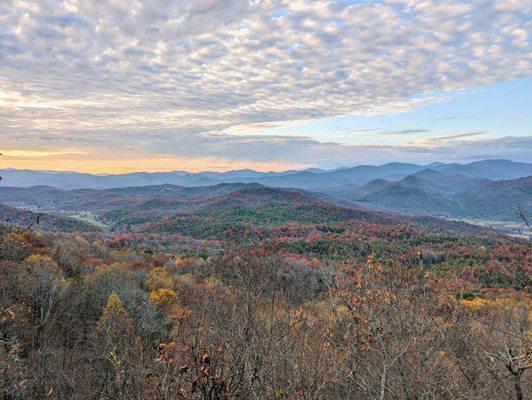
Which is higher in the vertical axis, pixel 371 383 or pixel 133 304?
pixel 371 383

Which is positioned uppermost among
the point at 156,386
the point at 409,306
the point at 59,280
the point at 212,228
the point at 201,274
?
the point at 156,386

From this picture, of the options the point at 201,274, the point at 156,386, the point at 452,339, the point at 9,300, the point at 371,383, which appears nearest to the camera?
the point at 156,386

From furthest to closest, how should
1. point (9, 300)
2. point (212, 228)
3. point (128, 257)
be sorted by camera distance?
point (212, 228) → point (128, 257) → point (9, 300)

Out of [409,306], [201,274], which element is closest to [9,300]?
[409,306]

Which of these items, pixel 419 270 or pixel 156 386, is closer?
pixel 156 386

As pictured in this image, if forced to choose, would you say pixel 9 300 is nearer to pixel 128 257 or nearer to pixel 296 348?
pixel 296 348

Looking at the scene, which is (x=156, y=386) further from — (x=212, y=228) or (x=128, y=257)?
(x=212, y=228)

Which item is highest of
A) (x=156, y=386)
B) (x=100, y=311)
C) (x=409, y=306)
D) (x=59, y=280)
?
(x=156, y=386)

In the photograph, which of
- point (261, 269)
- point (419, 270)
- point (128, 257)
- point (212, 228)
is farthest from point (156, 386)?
point (212, 228)

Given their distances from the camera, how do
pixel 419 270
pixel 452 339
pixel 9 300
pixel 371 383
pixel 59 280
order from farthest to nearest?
pixel 59 280 < pixel 9 300 < pixel 452 339 < pixel 419 270 < pixel 371 383
